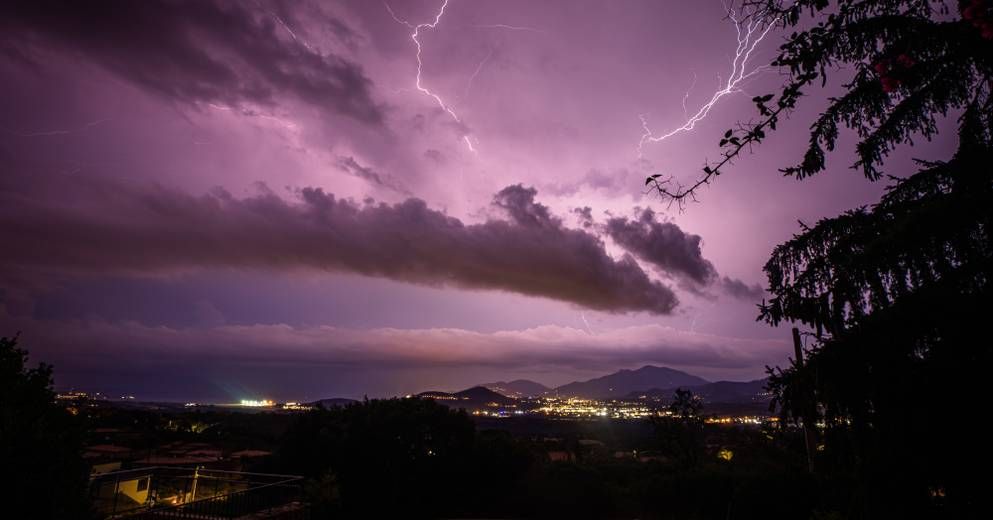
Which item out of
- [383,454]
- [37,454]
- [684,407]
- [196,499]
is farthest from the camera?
[684,407]

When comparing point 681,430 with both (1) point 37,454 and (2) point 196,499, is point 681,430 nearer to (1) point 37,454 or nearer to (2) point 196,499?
(2) point 196,499

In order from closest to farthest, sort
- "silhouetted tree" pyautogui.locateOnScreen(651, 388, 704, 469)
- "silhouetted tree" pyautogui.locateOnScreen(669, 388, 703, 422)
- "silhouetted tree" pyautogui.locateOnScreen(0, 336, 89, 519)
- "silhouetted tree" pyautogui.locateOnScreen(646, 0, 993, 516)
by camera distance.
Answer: "silhouetted tree" pyautogui.locateOnScreen(646, 0, 993, 516) → "silhouetted tree" pyautogui.locateOnScreen(0, 336, 89, 519) → "silhouetted tree" pyautogui.locateOnScreen(651, 388, 704, 469) → "silhouetted tree" pyautogui.locateOnScreen(669, 388, 703, 422)

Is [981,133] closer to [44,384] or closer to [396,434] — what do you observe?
[44,384]

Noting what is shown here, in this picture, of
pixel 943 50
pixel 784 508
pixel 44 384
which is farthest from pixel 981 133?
pixel 784 508

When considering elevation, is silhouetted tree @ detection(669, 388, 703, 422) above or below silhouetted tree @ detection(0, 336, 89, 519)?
below

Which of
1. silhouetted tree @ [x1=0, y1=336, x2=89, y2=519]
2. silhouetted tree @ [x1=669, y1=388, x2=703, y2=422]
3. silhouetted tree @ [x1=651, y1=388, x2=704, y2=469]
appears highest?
silhouetted tree @ [x1=0, y1=336, x2=89, y2=519]

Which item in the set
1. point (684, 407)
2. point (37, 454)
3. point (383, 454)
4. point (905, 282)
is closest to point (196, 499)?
point (37, 454)

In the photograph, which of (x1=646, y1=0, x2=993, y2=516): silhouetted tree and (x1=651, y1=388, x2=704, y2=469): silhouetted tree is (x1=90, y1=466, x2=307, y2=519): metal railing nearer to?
(x1=646, y1=0, x2=993, y2=516): silhouetted tree

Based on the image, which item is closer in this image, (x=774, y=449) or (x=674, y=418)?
(x=774, y=449)

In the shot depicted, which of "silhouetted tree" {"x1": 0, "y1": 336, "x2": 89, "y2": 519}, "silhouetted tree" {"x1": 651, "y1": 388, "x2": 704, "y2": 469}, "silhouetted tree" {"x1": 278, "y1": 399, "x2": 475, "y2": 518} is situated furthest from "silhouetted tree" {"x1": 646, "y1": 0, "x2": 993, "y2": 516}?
"silhouetted tree" {"x1": 651, "y1": 388, "x2": 704, "y2": 469}
